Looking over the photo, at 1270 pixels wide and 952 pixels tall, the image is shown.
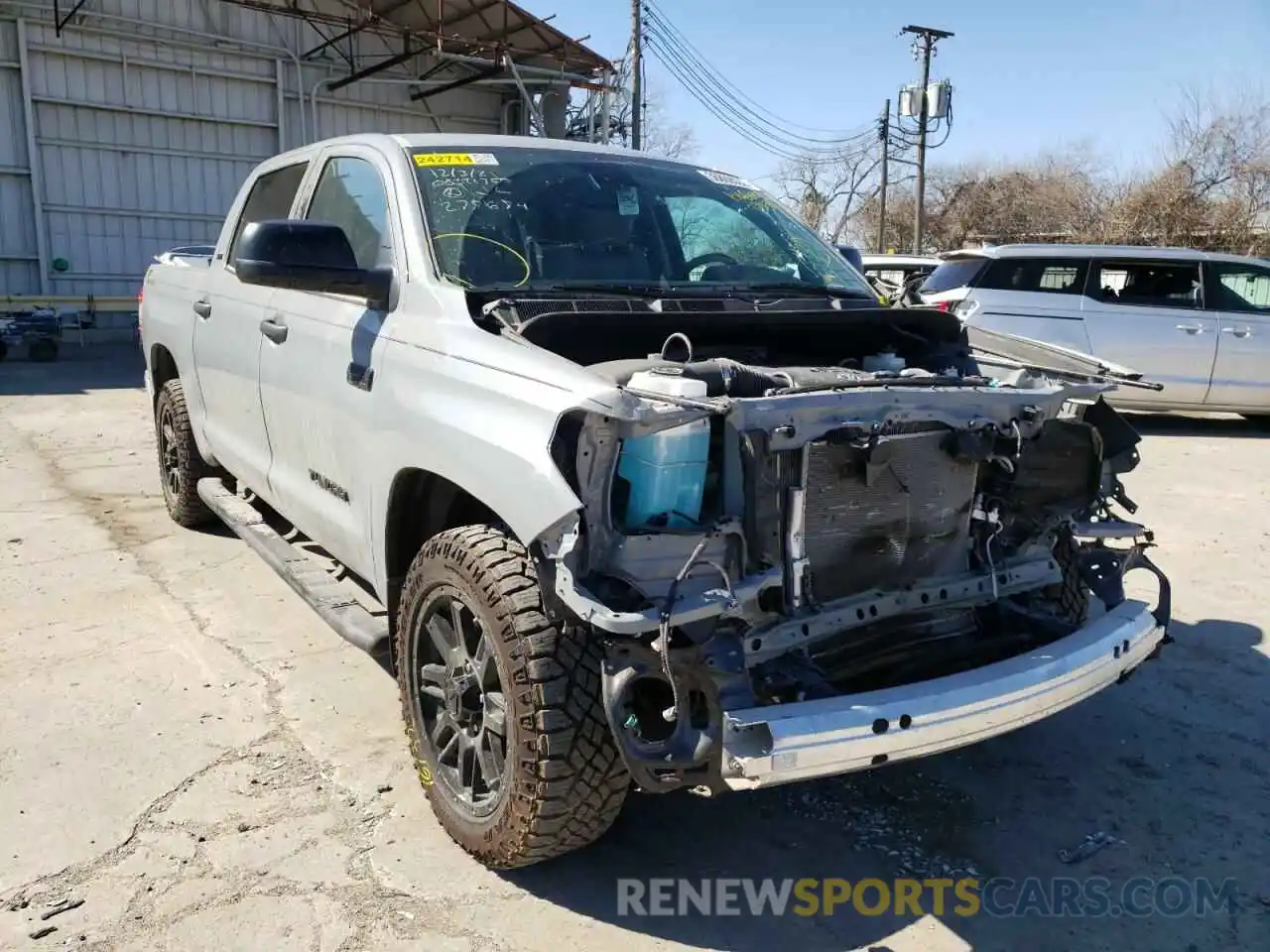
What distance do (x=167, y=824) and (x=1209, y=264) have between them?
1018 cm

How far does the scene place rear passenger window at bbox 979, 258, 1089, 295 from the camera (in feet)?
32.4

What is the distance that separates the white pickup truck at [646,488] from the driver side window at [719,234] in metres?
0.02

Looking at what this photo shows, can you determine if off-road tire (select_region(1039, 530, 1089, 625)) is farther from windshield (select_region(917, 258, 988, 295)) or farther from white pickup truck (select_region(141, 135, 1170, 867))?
windshield (select_region(917, 258, 988, 295))

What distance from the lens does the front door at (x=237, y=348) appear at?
168 inches

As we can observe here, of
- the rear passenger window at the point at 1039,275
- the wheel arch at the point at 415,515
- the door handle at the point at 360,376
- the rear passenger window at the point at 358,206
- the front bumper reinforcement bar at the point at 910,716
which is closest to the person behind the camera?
the front bumper reinforcement bar at the point at 910,716

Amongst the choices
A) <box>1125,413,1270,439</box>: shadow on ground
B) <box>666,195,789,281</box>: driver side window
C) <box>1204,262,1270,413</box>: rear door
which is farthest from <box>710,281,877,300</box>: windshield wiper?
<box>1204,262,1270,413</box>: rear door

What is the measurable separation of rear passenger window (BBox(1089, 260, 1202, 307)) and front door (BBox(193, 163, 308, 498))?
7.96 meters

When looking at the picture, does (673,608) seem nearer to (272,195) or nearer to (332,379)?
(332,379)

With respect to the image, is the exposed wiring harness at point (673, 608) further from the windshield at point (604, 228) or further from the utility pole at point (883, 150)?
the utility pole at point (883, 150)

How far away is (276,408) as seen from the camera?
3.97m

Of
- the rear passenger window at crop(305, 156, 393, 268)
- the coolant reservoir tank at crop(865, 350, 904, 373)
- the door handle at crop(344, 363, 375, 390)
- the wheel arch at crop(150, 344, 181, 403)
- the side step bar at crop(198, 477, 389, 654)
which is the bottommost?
the side step bar at crop(198, 477, 389, 654)

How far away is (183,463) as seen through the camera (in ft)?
18.3

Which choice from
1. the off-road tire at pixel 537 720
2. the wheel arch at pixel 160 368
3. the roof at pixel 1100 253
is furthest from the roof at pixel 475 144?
the roof at pixel 1100 253

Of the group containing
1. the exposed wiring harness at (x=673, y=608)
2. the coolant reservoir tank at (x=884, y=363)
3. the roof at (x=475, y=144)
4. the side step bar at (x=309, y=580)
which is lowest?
the side step bar at (x=309, y=580)
